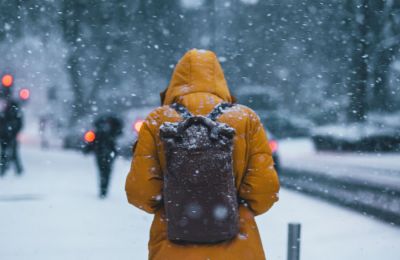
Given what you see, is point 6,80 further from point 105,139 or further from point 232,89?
point 232,89

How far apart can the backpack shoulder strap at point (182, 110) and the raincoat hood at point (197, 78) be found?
2.0 inches

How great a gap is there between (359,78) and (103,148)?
43.8ft

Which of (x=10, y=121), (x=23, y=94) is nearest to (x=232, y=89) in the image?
(x=23, y=94)

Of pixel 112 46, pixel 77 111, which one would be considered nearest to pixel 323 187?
pixel 112 46

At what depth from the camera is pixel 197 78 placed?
261cm

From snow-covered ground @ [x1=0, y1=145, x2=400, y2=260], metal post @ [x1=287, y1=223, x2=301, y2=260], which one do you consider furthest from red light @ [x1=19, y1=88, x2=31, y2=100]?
metal post @ [x1=287, y1=223, x2=301, y2=260]

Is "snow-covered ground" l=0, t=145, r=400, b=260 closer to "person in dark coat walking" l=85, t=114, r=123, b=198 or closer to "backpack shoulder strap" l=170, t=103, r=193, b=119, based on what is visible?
"person in dark coat walking" l=85, t=114, r=123, b=198

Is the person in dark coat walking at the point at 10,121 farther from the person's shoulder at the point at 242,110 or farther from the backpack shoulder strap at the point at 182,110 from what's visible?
the person's shoulder at the point at 242,110

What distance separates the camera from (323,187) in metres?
A: 12.2

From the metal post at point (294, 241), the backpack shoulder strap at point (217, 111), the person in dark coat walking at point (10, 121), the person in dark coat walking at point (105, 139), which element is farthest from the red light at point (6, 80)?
the backpack shoulder strap at point (217, 111)

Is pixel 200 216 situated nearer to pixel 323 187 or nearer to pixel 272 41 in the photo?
pixel 323 187

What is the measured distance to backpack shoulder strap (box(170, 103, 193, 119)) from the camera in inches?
99.2

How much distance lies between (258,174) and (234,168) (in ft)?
0.35

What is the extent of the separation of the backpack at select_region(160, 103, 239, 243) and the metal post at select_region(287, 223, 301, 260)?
166 centimetres
